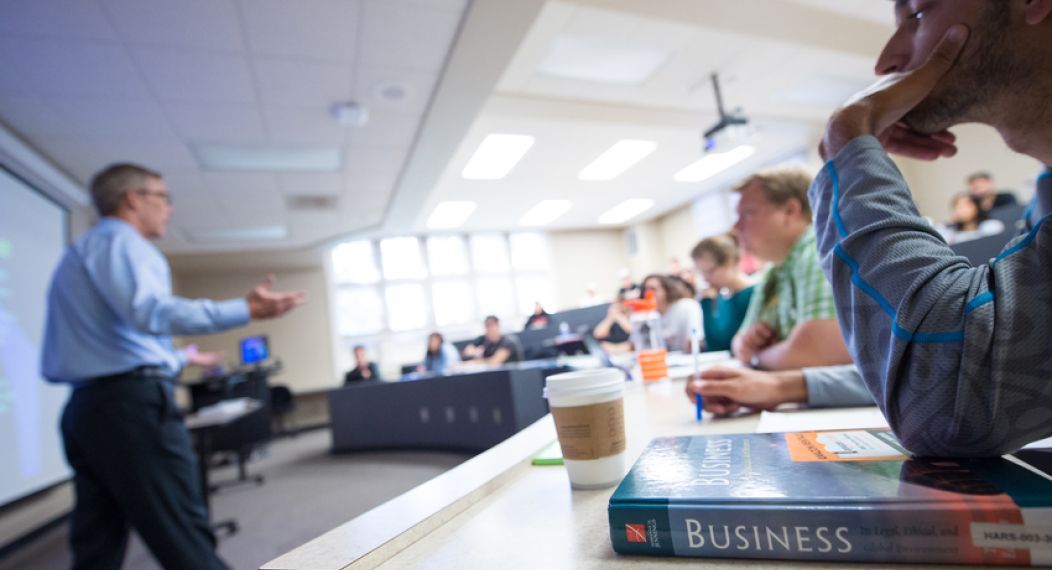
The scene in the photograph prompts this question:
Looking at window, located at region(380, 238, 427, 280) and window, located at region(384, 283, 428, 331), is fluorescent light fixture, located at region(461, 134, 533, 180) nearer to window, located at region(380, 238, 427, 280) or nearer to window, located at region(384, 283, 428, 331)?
window, located at region(380, 238, 427, 280)

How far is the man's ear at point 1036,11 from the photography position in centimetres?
54

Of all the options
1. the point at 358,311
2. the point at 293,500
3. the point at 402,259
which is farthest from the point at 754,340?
the point at 358,311

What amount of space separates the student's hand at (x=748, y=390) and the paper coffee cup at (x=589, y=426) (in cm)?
32

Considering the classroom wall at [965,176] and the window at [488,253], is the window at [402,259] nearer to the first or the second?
the window at [488,253]

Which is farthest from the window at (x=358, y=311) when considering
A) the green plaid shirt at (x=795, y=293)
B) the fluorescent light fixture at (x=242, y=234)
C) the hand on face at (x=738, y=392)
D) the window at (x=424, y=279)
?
the hand on face at (x=738, y=392)

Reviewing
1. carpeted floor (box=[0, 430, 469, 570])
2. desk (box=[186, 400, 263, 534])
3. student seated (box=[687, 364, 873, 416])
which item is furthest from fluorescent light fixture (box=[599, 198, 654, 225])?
student seated (box=[687, 364, 873, 416])

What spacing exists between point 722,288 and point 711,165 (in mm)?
5065

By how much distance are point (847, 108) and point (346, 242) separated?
7436 mm

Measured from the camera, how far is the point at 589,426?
0.56 metres

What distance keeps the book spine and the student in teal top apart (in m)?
2.08

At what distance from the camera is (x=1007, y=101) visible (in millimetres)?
617

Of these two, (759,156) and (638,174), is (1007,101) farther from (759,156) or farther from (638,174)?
(759,156)

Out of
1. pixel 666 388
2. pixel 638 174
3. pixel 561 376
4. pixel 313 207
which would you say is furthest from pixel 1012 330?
pixel 638 174

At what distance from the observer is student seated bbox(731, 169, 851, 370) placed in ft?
3.92
